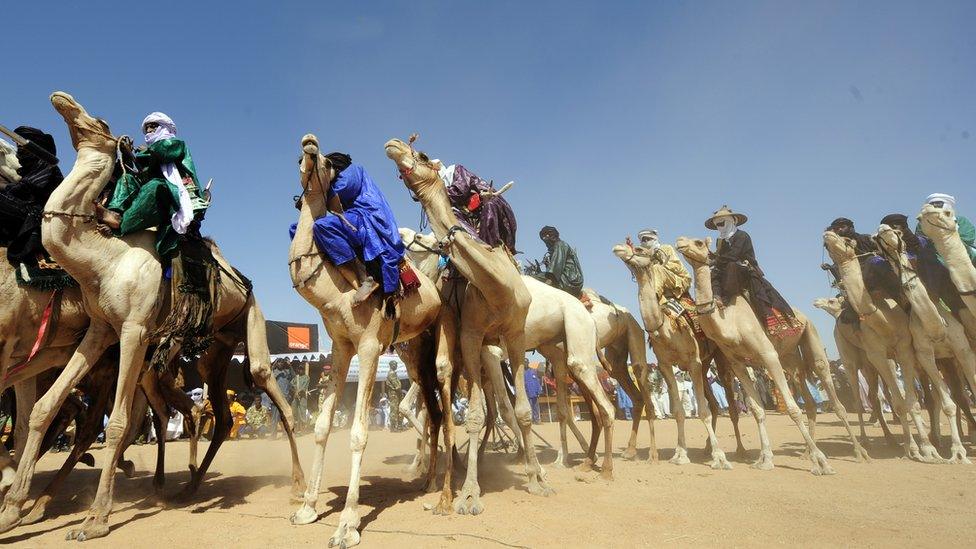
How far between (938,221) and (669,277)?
13.8 feet

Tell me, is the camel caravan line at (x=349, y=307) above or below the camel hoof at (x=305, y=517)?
above

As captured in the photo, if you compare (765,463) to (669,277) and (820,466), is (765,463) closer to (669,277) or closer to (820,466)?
(820,466)

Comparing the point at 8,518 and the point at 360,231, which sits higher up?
the point at 360,231

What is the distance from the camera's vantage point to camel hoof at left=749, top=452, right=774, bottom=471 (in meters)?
7.77

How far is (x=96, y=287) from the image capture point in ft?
15.8

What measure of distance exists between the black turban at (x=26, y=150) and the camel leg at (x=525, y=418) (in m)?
5.63

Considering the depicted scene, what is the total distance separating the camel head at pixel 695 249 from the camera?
8.64 metres

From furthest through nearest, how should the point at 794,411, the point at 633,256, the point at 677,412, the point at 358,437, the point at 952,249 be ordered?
1. the point at 677,412
2. the point at 633,256
3. the point at 952,249
4. the point at 794,411
5. the point at 358,437

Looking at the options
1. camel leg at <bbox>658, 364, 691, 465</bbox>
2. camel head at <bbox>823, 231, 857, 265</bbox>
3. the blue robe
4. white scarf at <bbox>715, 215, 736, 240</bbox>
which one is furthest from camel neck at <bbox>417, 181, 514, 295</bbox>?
camel head at <bbox>823, 231, 857, 265</bbox>

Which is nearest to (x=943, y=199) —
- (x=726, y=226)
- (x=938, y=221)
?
(x=938, y=221)

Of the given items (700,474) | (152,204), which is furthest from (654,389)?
(152,204)

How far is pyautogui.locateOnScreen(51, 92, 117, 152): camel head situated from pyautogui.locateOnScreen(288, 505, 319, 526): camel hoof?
13.2ft

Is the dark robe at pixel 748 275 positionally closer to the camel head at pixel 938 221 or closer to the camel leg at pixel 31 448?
the camel head at pixel 938 221

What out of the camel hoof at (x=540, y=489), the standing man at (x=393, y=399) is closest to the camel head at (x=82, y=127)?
the camel hoof at (x=540, y=489)
